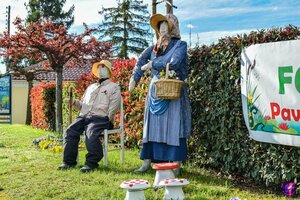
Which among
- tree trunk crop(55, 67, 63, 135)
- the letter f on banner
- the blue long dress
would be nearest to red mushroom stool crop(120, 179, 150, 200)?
the blue long dress

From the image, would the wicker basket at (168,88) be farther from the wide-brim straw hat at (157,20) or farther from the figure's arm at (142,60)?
the figure's arm at (142,60)

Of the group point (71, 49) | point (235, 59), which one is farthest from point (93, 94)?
point (71, 49)

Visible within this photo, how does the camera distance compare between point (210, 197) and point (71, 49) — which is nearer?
point (210, 197)

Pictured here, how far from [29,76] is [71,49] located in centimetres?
160

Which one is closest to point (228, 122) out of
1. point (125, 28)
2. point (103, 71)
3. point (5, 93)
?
point (103, 71)

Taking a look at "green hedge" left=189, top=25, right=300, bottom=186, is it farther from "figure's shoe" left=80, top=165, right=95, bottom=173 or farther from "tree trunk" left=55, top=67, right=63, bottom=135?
"tree trunk" left=55, top=67, right=63, bottom=135

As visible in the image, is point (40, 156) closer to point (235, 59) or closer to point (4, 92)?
point (235, 59)

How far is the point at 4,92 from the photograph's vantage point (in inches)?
681

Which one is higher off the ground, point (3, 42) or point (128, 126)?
point (3, 42)

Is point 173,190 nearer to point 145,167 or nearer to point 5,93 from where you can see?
point 145,167

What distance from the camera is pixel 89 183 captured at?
4875mm

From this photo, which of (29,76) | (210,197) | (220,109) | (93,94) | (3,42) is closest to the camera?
(210,197)

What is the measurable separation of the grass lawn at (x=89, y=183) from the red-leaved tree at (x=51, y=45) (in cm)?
347

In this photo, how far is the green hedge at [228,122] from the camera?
443cm
